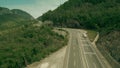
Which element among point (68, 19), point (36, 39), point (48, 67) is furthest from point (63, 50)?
point (68, 19)

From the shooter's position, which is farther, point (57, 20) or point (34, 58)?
point (57, 20)

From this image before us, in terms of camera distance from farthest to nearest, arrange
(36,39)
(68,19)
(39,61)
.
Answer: (68,19)
(36,39)
(39,61)

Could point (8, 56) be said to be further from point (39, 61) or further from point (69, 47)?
point (69, 47)

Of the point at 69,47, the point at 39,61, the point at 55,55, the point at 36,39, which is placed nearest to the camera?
the point at 39,61

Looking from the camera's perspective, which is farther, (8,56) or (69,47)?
(69,47)

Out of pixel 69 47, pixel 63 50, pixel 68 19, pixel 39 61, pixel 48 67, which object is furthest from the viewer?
pixel 68 19

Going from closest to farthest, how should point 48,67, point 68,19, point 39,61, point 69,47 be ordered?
point 48,67, point 39,61, point 69,47, point 68,19

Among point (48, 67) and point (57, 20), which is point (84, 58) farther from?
point (57, 20)

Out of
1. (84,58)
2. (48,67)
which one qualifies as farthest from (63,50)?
(48,67)
